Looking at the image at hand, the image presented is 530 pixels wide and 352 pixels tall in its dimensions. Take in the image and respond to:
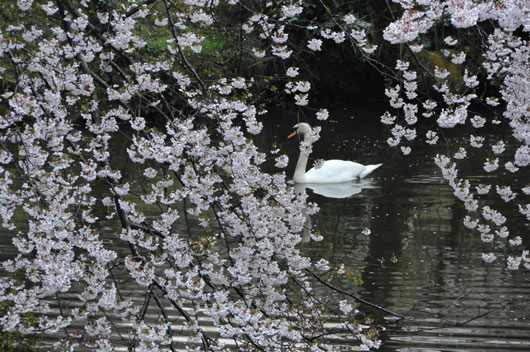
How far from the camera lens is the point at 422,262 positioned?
6926 mm

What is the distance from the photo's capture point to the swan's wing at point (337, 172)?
10547mm

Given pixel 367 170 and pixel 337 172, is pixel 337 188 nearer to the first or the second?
pixel 337 172

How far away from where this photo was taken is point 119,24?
3574 millimetres

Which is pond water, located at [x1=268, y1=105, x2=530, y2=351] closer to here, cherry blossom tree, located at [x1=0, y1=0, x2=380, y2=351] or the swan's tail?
the swan's tail

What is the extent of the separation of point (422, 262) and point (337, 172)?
148 inches

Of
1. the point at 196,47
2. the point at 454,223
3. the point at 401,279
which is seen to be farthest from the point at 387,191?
the point at 196,47

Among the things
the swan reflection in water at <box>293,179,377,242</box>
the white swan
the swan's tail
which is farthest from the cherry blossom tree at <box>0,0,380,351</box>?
the swan's tail

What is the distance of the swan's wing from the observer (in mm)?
10547

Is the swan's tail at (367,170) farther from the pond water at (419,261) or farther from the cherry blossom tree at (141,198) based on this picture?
the cherry blossom tree at (141,198)

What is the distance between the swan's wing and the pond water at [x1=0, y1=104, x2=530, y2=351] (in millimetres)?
186

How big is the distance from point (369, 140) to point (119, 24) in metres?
10.7

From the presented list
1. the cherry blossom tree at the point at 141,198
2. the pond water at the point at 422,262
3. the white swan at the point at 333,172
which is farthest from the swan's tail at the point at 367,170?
the cherry blossom tree at the point at 141,198

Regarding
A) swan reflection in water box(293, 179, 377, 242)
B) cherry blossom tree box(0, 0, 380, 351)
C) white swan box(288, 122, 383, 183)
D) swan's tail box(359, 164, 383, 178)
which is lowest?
cherry blossom tree box(0, 0, 380, 351)

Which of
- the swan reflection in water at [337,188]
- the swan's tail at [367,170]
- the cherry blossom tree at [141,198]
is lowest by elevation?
the cherry blossom tree at [141,198]
